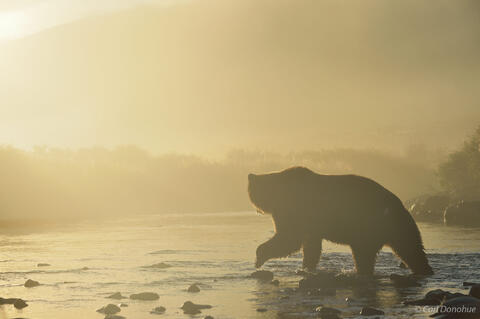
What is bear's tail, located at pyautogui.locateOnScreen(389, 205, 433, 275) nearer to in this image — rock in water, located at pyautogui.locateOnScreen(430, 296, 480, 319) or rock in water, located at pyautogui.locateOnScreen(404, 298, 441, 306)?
rock in water, located at pyautogui.locateOnScreen(404, 298, 441, 306)

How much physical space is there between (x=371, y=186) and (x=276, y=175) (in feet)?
11.9

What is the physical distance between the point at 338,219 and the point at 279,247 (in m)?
2.24

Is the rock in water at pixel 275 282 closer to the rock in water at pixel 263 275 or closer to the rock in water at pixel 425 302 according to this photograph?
the rock in water at pixel 263 275

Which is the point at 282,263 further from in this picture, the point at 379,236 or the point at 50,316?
the point at 50,316

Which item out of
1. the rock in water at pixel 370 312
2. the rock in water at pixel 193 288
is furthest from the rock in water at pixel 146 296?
the rock in water at pixel 370 312

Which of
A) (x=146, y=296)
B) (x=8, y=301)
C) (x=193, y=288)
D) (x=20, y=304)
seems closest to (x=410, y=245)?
(x=193, y=288)

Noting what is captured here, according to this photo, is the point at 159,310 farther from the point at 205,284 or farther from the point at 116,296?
the point at 205,284

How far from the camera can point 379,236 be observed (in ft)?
71.4

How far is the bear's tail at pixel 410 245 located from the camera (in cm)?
2180

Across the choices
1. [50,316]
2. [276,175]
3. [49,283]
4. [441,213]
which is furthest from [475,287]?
[441,213]

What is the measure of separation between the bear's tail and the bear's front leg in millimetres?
3258

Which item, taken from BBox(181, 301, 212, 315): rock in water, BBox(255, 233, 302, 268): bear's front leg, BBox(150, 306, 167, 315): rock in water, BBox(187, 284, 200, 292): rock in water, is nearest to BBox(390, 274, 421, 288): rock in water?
BBox(255, 233, 302, 268): bear's front leg

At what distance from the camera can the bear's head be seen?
23.2 meters

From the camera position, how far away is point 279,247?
74.2ft
